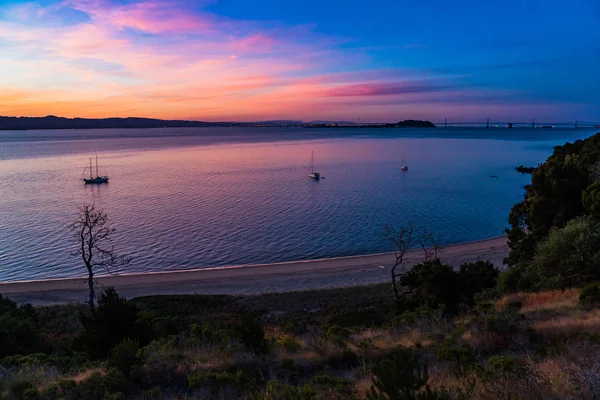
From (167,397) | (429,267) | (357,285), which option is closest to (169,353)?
(167,397)

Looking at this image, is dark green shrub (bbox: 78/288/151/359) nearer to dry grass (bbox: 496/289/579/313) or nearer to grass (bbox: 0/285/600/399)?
grass (bbox: 0/285/600/399)

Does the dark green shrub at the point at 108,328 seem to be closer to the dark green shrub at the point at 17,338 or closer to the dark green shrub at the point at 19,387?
the dark green shrub at the point at 17,338

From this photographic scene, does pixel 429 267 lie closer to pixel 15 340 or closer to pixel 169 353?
pixel 169 353

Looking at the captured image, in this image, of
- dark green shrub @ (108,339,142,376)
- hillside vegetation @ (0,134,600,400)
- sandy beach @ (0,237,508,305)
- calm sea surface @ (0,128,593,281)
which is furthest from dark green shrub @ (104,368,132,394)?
calm sea surface @ (0,128,593,281)

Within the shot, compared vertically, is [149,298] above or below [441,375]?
below

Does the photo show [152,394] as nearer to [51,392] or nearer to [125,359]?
[125,359]

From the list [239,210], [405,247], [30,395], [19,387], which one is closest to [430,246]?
[405,247]

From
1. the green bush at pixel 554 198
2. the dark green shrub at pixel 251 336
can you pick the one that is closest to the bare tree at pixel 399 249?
the green bush at pixel 554 198
